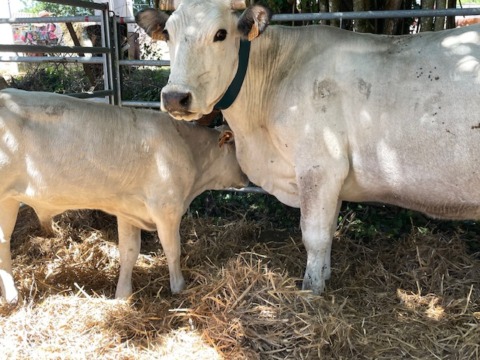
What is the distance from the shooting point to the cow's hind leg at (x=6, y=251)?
3.95 meters

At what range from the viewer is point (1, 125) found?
3.59m

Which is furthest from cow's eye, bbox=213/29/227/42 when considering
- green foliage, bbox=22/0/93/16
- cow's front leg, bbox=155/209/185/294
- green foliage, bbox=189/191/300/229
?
green foliage, bbox=22/0/93/16

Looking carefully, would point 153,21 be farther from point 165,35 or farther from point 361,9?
point 361,9

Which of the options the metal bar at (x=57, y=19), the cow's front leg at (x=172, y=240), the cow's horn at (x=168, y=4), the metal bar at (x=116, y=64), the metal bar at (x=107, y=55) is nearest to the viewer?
the cow's horn at (x=168, y=4)

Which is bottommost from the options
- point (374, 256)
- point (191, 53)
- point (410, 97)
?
point (374, 256)

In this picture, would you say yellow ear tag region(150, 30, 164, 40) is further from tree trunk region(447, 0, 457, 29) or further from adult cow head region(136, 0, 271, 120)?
tree trunk region(447, 0, 457, 29)

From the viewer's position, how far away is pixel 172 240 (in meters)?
4.16

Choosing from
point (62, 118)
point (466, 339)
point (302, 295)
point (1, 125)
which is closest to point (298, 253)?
point (302, 295)

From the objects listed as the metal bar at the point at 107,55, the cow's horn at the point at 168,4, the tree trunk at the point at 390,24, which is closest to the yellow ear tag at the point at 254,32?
the cow's horn at the point at 168,4

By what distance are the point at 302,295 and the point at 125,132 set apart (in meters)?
1.73

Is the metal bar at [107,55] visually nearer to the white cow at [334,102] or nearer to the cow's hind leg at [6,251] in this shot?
the white cow at [334,102]

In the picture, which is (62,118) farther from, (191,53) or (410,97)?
(410,97)

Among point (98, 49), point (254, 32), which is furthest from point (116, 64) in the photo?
point (254, 32)

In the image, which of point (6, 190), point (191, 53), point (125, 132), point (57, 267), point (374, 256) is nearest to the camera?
point (191, 53)
